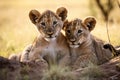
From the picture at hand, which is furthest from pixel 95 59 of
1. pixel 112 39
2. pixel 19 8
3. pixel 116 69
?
pixel 19 8

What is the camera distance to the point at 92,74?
27.2 feet

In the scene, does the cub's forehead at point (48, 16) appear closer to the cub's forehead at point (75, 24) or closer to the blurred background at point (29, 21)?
the cub's forehead at point (75, 24)

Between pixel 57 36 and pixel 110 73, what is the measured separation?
1.51 m

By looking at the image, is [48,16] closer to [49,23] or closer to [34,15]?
[49,23]

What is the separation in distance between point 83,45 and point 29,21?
14.5 metres

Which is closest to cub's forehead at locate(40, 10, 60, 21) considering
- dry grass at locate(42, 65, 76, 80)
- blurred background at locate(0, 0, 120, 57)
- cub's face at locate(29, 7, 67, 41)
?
cub's face at locate(29, 7, 67, 41)

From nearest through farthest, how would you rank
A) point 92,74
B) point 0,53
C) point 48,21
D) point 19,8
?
point 92,74
point 48,21
point 0,53
point 19,8

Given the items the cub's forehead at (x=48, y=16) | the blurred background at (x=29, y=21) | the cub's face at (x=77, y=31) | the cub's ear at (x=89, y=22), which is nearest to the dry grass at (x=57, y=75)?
the cub's face at (x=77, y=31)

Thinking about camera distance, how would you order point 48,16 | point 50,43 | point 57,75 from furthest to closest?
point 50,43, point 48,16, point 57,75

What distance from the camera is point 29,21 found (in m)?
24.1

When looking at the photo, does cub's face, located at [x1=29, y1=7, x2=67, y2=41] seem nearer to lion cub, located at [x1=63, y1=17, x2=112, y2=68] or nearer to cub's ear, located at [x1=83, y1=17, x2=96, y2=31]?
lion cub, located at [x1=63, y1=17, x2=112, y2=68]

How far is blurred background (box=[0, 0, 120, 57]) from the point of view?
12.7 meters

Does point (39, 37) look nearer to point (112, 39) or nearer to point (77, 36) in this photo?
point (77, 36)

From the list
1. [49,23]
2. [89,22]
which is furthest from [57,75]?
[89,22]
